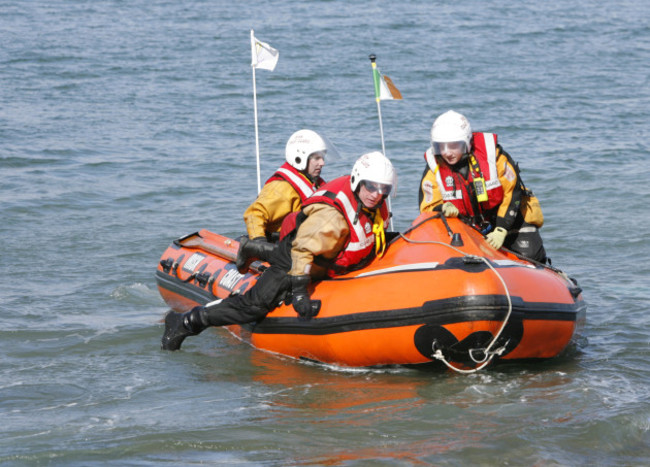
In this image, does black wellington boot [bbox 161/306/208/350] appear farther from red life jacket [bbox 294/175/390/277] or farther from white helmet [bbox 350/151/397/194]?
white helmet [bbox 350/151/397/194]

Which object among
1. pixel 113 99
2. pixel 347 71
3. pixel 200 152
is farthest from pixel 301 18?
pixel 200 152

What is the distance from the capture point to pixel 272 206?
6.65 metres

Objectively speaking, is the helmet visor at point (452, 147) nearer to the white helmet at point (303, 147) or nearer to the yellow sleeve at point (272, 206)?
the white helmet at point (303, 147)

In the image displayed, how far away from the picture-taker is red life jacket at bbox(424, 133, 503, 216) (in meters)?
6.34

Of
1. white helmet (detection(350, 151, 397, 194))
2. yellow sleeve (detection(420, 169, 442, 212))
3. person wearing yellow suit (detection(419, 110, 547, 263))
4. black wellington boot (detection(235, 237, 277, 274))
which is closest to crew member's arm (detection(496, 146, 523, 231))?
person wearing yellow suit (detection(419, 110, 547, 263))

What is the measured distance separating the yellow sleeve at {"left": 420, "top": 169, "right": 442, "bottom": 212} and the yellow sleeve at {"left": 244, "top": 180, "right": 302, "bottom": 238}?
83cm

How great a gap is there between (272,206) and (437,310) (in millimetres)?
1573

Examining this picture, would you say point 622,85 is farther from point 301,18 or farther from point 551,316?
point 551,316

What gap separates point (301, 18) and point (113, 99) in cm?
768

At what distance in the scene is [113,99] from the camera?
54.3 feet

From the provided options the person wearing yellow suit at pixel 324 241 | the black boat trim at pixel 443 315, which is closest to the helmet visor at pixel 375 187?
the person wearing yellow suit at pixel 324 241

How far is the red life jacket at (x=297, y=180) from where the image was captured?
21.8 feet

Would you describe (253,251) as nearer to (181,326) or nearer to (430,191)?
(181,326)

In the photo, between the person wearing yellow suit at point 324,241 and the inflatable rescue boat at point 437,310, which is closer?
the inflatable rescue boat at point 437,310
